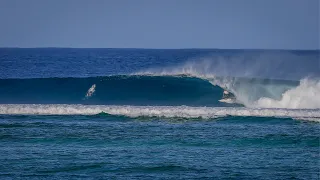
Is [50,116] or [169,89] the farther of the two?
[169,89]

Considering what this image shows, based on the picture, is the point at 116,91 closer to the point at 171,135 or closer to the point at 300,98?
the point at 300,98

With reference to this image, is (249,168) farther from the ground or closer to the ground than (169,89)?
closer to the ground

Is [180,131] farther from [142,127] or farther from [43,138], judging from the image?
[43,138]

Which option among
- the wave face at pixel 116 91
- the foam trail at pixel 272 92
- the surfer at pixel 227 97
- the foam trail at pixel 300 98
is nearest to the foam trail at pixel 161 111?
the foam trail at pixel 300 98

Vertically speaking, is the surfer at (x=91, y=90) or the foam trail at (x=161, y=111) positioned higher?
the surfer at (x=91, y=90)

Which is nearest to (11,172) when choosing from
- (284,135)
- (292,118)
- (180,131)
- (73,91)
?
(180,131)

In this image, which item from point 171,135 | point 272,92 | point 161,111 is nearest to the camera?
point 171,135

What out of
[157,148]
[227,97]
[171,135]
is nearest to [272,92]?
[227,97]

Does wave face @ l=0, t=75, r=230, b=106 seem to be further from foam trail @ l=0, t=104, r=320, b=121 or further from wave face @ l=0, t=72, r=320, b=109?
foam trail @ l=0, t=104, r=320, b=121

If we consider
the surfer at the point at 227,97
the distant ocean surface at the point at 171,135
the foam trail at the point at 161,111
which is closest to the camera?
the distant ocean surface at the point at 171,135

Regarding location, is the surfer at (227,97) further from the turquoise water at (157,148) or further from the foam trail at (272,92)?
the turquoise water at (157,148)

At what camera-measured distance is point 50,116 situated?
24.0 metres

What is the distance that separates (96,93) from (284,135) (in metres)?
15.4

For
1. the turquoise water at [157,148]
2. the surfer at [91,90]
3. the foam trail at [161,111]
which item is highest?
the surfer at [91,90]
